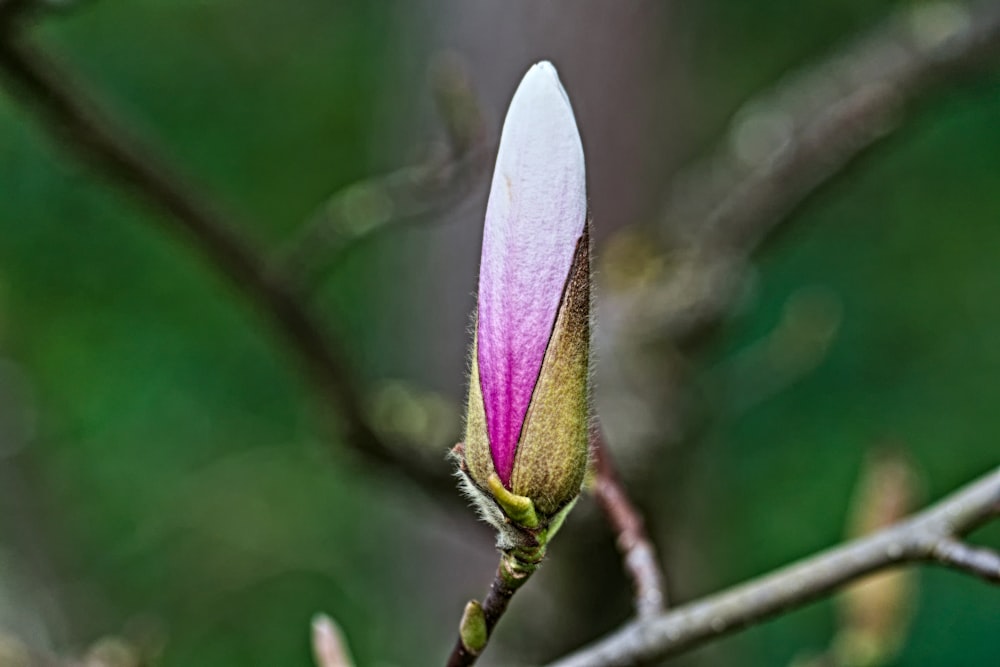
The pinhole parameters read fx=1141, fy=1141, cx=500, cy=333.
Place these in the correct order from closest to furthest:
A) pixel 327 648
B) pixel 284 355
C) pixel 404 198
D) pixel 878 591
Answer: pixel 327 648, pixel 878 591, pixel 404 198, pixel 284 355

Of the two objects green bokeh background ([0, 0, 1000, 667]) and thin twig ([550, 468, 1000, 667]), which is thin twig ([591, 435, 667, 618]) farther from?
green bokeh background ([0, 0, 1000, 667])

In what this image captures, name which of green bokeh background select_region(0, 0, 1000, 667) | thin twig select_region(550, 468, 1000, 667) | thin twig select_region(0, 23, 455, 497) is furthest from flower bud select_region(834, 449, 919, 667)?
green bokeh background select_region(0, 0, 1000, 667)

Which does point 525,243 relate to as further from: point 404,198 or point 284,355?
point 284,355

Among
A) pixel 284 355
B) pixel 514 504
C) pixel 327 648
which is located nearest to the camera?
pixel 514 504

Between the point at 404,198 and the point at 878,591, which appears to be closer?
the point at 878,591

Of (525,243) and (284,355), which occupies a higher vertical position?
(284,355)

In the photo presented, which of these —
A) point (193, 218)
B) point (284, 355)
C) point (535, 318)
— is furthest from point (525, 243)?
point (284, 355)

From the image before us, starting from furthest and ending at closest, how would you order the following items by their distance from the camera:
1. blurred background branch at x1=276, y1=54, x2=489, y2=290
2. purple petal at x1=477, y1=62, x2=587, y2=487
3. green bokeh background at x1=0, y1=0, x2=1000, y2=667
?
green bokeh background at x1=0, y1=0, x2=1000, y2=667, blurred background branch at x1=276, y1=54, x2=489, y2=290, purple petal at x1=477, y1=62, x2=587, y2=487

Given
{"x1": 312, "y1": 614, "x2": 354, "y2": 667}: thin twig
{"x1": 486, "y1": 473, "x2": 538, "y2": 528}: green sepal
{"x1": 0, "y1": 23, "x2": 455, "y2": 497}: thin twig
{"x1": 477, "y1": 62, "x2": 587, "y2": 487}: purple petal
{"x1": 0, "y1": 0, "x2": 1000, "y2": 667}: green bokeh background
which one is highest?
{"x1": 0, "y1": 0, "x2": 1000, "y2": 667}: green bokeh background
